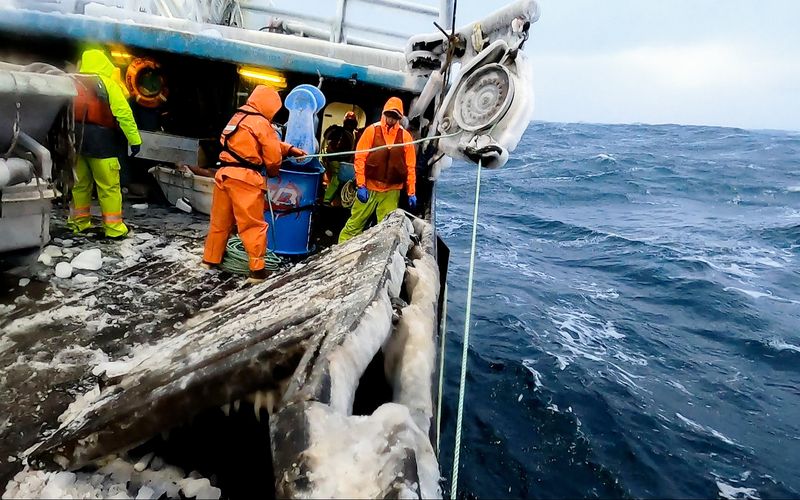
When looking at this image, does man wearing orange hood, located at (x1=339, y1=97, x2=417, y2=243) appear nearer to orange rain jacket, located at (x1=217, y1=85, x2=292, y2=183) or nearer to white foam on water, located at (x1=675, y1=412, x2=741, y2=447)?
orange rain jacket, located at (x1=217, y1=85, x2=292, y2=183)

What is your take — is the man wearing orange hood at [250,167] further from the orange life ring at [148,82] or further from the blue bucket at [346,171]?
the orange life ring at [148,82]

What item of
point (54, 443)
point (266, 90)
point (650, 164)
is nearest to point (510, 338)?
point (266, 90)

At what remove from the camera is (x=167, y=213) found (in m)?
6.10

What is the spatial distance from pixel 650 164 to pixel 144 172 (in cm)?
2259

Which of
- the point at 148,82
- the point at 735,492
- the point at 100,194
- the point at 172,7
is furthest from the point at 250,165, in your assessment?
the point at 172,7

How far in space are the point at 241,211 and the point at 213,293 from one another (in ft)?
2.29

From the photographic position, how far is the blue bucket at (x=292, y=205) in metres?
4.87

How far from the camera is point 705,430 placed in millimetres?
4348

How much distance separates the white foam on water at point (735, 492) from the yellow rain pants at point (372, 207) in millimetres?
3735

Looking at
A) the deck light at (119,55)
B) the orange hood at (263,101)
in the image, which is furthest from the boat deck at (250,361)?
the deck light at (119,55)

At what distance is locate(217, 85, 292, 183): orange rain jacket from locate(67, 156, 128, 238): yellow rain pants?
1384 millimetres

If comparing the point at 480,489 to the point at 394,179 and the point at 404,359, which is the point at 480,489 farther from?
the point at 394,179

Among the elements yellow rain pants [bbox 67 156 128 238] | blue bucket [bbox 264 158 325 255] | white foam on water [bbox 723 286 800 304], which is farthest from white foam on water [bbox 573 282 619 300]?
yellow rain pants [bbox 67 156 128 238]

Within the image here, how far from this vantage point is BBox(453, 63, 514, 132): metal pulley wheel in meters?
4.86
